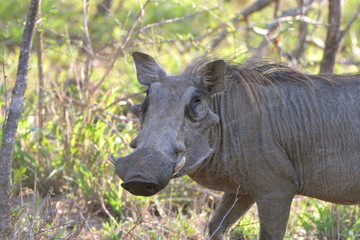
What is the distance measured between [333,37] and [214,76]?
127 inches

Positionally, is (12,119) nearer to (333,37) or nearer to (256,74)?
(256,74)

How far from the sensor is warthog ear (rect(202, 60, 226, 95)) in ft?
13.5

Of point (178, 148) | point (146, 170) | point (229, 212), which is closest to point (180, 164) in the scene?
point (178, 148)

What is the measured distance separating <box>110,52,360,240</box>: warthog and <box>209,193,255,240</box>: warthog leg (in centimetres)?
28

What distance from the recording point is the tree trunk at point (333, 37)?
6957 millimetres

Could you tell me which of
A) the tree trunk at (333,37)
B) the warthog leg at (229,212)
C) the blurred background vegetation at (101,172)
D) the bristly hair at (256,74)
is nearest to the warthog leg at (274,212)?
the warthog leg at (229,212)

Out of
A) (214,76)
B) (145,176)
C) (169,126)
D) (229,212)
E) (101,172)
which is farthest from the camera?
(101,172)

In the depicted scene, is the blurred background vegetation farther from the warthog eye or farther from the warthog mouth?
the warthog mouth

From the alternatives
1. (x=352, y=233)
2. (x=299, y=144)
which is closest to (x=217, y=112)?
(x=299, y=144)

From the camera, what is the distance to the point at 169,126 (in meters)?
3.88

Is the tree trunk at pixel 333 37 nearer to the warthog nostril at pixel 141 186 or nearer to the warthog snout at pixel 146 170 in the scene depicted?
the warthog snout at pixel 146 170

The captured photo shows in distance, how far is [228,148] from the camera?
423 cm

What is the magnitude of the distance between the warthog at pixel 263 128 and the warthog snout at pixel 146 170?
0.22 m

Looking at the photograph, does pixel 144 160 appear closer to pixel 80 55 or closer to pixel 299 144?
pixel 299 144
